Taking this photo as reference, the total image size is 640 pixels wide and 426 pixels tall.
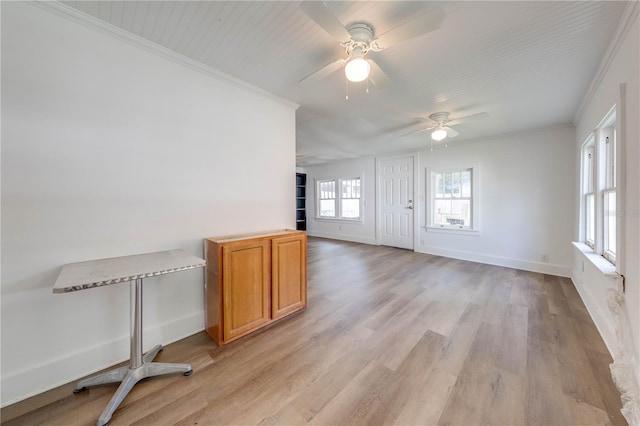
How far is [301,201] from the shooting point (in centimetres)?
802

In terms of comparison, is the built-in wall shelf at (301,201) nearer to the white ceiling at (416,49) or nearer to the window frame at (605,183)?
the white ceiling at (416,49)

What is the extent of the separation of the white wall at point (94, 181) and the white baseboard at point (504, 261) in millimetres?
4550

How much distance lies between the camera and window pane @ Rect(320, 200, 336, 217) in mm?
7382

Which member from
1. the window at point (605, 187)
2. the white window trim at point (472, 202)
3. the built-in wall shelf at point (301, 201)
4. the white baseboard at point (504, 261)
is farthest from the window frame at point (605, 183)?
the built-in wall shelf at point (301, 201)

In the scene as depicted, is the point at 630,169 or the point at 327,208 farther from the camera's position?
the point at 327,208

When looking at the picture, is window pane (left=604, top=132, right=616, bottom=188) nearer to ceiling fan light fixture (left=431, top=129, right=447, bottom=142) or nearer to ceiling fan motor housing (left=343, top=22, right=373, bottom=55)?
ceiling fan light fixture (left=431, top=129, right=447, bottom=142)

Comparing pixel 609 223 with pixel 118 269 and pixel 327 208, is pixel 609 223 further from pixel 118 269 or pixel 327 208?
pixel 327 208

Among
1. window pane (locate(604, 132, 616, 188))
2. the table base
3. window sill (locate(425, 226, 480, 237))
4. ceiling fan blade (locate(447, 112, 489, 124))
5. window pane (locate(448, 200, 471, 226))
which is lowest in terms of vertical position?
the table base

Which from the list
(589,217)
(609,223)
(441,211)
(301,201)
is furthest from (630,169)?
(301,201)

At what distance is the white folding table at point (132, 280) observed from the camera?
1.31 m

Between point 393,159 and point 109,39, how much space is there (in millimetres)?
5383

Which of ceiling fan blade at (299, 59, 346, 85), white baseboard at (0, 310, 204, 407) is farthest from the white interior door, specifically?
white baseboard at (0, 310, 204, 407)

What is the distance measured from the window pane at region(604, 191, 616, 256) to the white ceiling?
1.20 meters

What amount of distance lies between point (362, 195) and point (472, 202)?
2676mm
